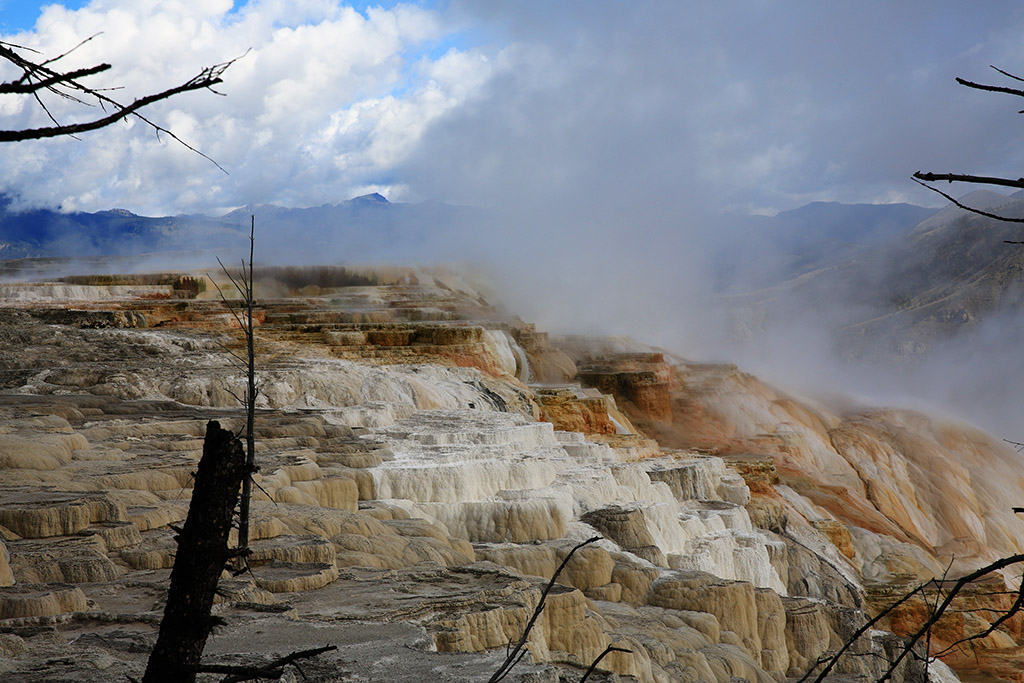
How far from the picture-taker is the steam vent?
7383 millimetres

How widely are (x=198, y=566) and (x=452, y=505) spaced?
13.4 metres

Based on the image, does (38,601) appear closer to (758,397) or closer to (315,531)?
(315,531)

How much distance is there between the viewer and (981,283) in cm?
8131

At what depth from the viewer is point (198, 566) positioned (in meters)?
2.12

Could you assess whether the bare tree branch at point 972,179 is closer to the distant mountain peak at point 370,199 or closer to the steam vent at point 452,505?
the steam vent at point 452,505

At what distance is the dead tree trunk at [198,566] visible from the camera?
2037 mm

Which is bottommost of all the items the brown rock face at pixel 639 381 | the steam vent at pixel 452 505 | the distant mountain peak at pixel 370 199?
the steam vent at pixel 452 505

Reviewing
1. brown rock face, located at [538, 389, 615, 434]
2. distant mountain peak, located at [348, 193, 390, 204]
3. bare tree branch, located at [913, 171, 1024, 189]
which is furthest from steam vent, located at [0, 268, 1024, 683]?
distant mountain peak, located at [348, 193, 390, 204]

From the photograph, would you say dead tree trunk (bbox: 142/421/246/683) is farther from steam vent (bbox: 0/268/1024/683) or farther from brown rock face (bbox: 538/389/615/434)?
brown rock face (bbox: 538/389/615/434)

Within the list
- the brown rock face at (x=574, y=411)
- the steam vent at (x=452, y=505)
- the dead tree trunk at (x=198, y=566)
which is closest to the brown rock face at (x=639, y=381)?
the steam vent at (x=452, y=505)

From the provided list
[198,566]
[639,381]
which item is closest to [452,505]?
[198,566]

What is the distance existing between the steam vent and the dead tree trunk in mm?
172

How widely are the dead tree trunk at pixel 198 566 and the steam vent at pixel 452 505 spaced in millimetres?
172

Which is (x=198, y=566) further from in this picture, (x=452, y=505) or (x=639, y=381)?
(x=639, y=381)
